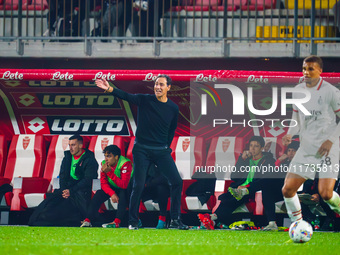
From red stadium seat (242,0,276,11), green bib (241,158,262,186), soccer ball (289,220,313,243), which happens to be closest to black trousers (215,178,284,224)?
green bib (241,158,262,186)

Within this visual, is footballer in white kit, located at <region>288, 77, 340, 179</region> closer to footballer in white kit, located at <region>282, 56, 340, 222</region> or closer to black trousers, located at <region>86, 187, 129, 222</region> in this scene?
footballer in white kit, located at <region>282, 56, 340, 222</region>

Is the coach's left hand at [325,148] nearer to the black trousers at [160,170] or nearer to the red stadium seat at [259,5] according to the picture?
the black trousers at [160,170]

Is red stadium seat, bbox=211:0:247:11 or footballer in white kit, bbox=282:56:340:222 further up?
red stadium seat, bbox=211:0:247:11

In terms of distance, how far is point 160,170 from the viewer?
913 cm

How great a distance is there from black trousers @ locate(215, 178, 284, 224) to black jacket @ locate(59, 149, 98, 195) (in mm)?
1750

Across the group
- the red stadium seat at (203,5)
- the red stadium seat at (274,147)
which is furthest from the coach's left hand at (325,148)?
the red stadium seat at (203,5)

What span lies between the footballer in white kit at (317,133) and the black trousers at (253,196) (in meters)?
1.87

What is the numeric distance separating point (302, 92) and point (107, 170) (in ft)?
9.12

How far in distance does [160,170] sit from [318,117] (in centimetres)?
228

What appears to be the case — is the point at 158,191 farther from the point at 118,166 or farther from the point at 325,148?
the point at 325,148

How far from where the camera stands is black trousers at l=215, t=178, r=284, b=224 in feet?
31.1

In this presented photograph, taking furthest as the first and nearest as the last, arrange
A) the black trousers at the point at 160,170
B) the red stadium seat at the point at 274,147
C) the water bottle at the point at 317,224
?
the red stadium seat at the point at 274,147
the water bottle at the point at 317,224
the black trousers at the point at 160,170

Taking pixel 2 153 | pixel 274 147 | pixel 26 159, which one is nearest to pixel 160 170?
pixel 274 147

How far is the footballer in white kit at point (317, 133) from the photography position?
7.43 metres
